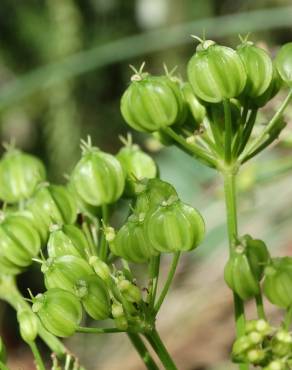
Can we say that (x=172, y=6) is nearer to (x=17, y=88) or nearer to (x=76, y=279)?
(x=17, y=88)

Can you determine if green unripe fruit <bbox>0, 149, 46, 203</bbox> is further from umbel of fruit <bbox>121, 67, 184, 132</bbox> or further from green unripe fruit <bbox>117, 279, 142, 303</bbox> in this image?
green unripe fruit <bbox>117, 279, 142, 303</bbox>

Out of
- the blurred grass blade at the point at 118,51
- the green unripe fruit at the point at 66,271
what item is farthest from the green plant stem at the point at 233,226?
the blurred grass blade at the point at 118,51

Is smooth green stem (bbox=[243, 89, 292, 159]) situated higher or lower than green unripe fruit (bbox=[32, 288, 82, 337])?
higher

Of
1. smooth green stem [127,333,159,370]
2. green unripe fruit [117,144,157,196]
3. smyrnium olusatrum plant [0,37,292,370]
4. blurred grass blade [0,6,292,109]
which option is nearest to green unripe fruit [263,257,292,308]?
smyrnium olusatrum plant [0,37,292,370]

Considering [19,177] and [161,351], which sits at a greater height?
[19,177]

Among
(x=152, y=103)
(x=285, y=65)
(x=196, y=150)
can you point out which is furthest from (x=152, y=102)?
(x=285, y=65)

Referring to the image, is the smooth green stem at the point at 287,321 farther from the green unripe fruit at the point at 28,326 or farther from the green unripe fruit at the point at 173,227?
the green unripe fruit at the point at 28,326

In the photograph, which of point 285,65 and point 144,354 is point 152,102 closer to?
point 285,65

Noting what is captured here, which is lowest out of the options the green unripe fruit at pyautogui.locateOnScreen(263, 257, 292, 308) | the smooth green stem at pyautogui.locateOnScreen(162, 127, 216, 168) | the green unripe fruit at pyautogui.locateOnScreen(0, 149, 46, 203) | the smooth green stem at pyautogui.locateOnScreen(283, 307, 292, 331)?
the smooth green stem at pyautogui.locateOnScreen(283, 307, 292, 331)
